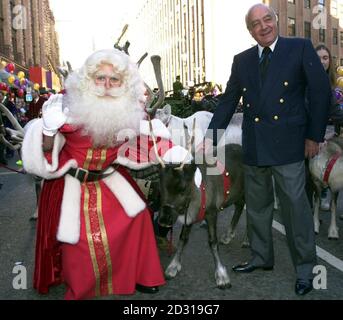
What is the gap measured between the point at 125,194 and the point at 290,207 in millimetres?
1367

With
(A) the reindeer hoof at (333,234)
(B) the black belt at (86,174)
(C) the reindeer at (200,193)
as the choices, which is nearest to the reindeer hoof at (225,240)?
(C) the reindeer at (200,193)

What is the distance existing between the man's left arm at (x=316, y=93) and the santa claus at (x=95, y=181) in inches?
43.6

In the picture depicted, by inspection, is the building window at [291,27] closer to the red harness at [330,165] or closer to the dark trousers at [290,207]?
the red harness at [330,165]

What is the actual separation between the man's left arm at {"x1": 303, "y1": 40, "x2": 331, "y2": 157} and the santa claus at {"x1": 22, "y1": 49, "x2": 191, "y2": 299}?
1.11m

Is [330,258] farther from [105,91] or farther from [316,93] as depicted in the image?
[105,91]

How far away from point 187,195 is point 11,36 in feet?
121

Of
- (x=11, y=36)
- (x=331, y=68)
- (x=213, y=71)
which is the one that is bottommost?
(x=331, y=68)

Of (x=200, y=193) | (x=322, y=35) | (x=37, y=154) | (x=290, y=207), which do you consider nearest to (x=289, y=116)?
(x=290, y=207)

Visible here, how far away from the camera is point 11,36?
3606 cm

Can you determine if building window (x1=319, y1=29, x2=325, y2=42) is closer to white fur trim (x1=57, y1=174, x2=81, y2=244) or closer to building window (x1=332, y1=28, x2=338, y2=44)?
building window (x1=332, y1=28, x2=338, y2=44)

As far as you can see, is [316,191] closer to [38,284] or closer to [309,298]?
[309,298]

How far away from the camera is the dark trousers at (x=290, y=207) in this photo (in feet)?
11.6

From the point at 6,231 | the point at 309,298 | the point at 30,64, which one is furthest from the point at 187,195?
the point at 30,64

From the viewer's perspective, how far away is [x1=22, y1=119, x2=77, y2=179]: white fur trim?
10.8 ft
